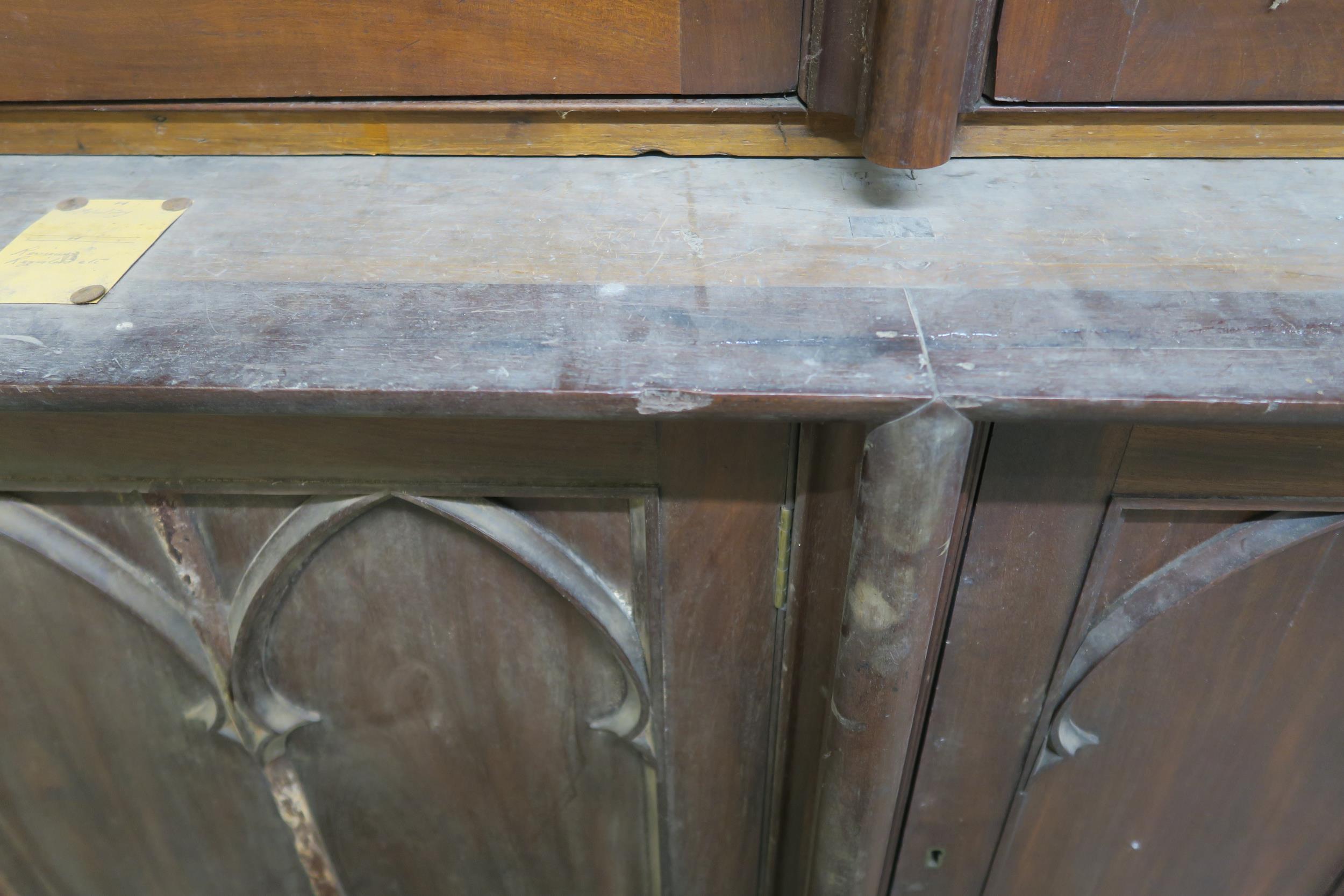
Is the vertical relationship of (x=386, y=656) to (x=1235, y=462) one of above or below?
below

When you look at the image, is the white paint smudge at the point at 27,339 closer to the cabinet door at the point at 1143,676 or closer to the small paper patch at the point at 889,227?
the small paper patch at the point at 889,227

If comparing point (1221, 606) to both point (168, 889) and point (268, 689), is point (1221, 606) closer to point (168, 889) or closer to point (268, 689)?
point (268, 689)

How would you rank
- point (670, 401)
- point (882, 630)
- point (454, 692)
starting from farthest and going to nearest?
point (454, 692)
point (882, 630)
point (670, 401)

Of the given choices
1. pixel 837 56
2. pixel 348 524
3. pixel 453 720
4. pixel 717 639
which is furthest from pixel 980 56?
pixel 453 720

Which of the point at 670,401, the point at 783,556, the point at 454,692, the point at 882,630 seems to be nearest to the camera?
the point at 670,401

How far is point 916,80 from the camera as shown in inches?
25.1

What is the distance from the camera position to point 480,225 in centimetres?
73

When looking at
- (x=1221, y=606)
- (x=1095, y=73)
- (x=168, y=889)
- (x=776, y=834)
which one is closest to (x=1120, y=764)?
(x=1221, y=606)

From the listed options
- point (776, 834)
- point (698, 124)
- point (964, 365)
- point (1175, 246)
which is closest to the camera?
point (964, 365)

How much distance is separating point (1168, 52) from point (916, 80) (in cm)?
26

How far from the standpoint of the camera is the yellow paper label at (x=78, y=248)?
673mm

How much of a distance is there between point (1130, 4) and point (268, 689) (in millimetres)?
964

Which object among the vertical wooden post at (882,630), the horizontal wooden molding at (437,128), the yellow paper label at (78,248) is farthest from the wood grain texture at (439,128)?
the vertical wooden post at (882,630)

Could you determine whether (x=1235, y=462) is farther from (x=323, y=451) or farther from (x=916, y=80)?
(x=323, y=451)
